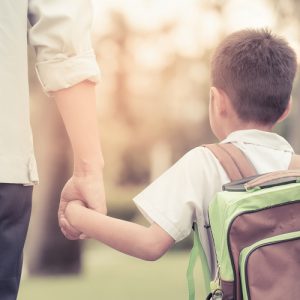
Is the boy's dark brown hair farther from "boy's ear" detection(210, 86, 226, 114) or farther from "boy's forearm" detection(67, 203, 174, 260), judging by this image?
"boy's forearm" detection(67, 203, 174, 260)

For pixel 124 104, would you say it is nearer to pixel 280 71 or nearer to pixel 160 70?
pixel 160 70

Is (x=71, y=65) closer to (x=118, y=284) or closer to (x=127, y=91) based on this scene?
(x=118, y=284)

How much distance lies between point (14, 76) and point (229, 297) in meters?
0.85

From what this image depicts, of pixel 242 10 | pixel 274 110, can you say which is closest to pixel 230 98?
pixel 274 110

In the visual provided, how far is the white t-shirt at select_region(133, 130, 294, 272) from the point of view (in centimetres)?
293

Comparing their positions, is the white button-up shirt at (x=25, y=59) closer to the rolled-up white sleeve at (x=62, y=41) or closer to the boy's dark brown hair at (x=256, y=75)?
the rolled-up white sleeve at (x=62, y=41)

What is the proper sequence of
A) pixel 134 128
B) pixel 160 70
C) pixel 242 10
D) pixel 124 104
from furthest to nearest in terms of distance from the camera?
1. pixel 134 128
2. pixel 124 104
3. pixel 160 70
4. pixel 242 10

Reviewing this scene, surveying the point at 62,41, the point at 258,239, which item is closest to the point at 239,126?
the point at 258,239

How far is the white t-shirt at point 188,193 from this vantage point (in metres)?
2.93

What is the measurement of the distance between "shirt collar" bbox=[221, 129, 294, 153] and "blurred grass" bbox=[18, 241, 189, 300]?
7299 millimetres

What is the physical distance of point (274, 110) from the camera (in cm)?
321

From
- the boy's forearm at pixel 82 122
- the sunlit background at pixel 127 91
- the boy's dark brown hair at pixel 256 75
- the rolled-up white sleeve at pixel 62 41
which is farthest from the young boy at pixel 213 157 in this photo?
the sunlit background at pixel 127 91

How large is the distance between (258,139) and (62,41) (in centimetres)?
80

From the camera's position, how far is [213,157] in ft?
9.79
